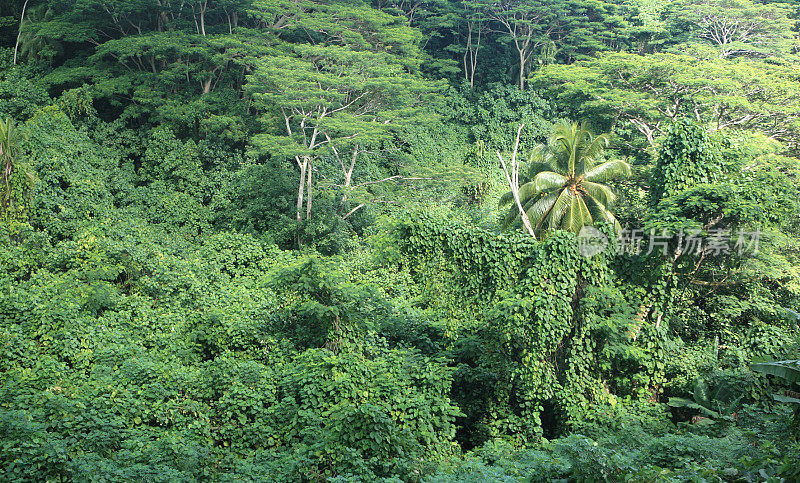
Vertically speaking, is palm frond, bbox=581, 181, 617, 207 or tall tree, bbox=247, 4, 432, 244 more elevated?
tall tree, bbox=247, 4, 432, 244

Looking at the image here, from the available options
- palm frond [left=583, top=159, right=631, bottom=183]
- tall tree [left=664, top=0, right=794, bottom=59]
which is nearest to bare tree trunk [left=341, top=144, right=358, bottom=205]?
palm frond [left=583, top=159, right=631, bottom=183]

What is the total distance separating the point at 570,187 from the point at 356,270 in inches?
201

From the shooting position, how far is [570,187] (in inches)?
478

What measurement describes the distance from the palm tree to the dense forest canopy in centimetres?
7

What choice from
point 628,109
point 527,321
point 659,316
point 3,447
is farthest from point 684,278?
point 628,109

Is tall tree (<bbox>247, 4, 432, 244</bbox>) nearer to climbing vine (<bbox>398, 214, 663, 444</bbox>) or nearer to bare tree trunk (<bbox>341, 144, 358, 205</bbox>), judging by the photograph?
bare tree trunk (<bbox>341, 144, 358, 205</bbox>)

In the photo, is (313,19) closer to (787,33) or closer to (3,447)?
(3,447)

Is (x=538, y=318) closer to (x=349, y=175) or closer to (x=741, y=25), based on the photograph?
(x=349, y=175)

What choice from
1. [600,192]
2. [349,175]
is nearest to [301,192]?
[349,175]

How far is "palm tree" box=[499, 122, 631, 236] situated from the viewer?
11.9 meters

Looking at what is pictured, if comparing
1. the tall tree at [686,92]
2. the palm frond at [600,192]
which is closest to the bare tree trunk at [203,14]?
the tall tree at [686,92]

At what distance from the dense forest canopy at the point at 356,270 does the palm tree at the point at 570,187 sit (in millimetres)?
70

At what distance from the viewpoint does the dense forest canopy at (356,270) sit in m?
6.37

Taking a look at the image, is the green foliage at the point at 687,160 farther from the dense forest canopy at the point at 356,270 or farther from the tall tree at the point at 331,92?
the tall tree at the point at 331,92
